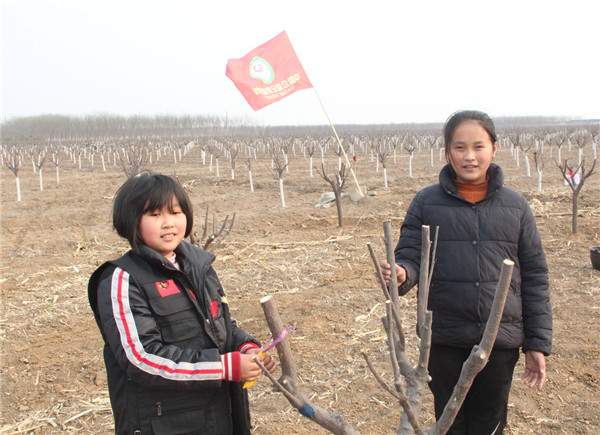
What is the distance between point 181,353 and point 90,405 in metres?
2.78

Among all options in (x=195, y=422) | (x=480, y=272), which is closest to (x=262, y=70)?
(x=480, y=272)

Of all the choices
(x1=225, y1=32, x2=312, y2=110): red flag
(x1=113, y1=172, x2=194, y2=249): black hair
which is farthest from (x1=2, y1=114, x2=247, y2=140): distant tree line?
(x1=113, y1=172, x2=194, y2=249): black hair

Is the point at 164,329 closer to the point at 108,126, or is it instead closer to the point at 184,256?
the point at 184,256

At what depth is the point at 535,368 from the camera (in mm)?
1931

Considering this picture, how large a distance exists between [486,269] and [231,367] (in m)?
1.06

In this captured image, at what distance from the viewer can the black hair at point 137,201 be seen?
60.2 inches

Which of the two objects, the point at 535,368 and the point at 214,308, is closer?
the point at 214,308

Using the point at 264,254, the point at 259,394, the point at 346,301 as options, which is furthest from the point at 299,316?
the point at 264,254

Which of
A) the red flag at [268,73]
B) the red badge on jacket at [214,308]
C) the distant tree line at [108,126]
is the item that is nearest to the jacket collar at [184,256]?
the red badge on jacket at [214,308]

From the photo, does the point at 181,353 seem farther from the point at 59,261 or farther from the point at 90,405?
the point at 59,261

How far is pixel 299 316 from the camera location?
17.2ft

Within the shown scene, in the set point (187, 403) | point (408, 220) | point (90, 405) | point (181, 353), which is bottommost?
point (90, 405)

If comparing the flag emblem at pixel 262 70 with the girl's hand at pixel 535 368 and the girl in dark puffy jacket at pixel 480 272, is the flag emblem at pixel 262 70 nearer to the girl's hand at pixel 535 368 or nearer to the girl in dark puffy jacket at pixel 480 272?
the girl in dark puffy jacket at pixel 480 272

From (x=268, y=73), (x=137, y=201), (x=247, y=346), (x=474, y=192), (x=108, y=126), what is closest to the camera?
(x=137, y=201)
